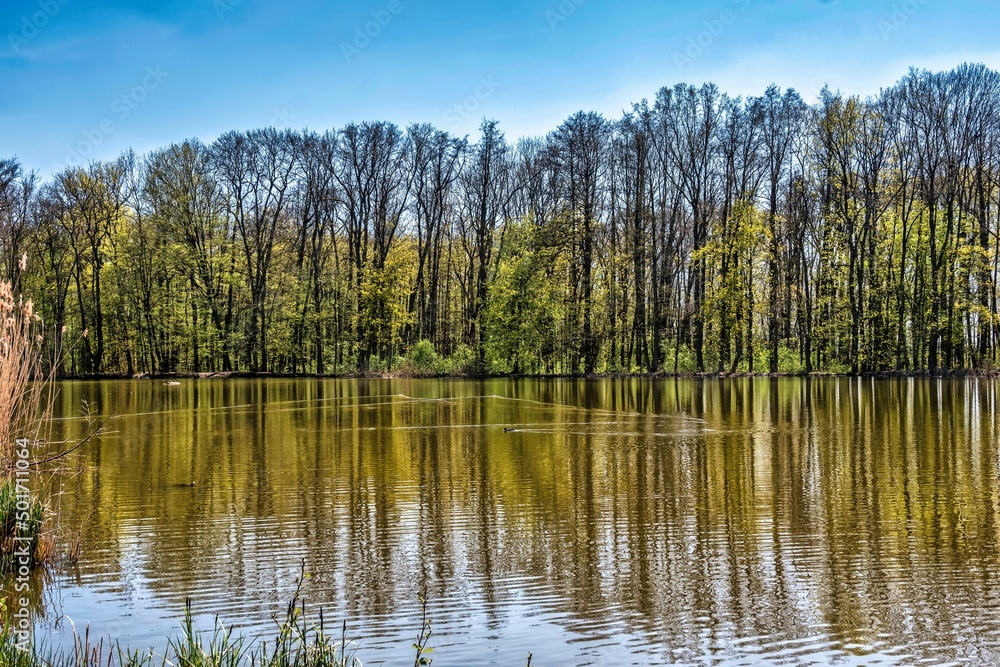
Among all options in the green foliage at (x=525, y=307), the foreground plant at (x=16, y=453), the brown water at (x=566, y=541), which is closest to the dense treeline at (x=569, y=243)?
the green foliage at (x=525, y=307)

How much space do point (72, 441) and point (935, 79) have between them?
148 feet

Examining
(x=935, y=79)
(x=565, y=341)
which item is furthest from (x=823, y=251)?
(x=565, y=341)

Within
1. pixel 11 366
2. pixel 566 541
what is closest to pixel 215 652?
pixel 11 366

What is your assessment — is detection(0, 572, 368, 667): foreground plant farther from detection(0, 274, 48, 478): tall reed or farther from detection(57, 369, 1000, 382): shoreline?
detection(57, 369, 1000, 382): shoreline

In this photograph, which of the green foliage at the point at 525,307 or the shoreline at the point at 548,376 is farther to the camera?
the green foliage at the point at 525,307

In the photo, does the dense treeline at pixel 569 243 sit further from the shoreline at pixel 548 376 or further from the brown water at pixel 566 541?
the brown water at pixel 566 541

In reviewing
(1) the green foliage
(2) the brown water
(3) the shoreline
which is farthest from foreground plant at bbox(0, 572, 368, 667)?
(1) the green foliage

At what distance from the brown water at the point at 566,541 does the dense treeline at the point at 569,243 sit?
31505mm

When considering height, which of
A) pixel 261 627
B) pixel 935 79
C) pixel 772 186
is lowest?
pixel 261 627

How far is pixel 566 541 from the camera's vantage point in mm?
8938

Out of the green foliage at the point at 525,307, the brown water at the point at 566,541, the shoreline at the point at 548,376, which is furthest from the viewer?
the green foliage at the point at 525,307

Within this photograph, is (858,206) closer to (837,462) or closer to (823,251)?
(823,251)

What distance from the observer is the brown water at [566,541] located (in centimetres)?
624

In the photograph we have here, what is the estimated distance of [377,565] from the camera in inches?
316
